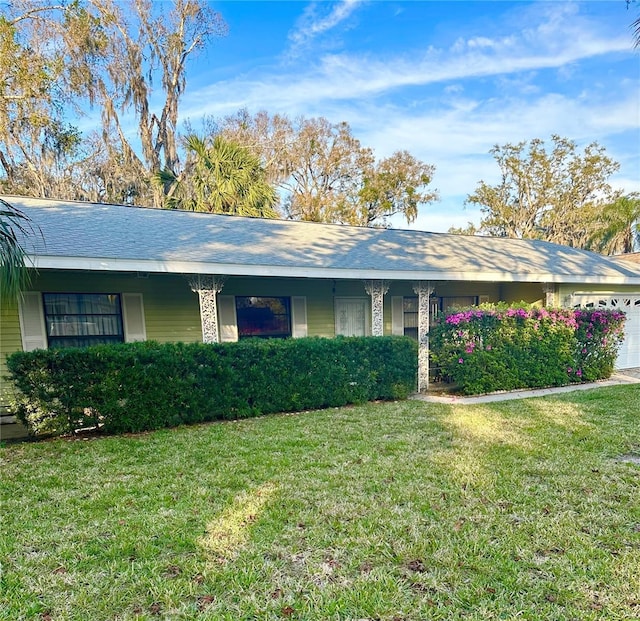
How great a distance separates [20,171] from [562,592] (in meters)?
21.1

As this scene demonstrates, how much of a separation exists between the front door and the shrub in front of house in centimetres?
197

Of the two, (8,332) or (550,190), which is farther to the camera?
(550,190)

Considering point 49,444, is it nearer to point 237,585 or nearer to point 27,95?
point 237,585

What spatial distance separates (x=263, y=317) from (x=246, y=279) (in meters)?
0.95

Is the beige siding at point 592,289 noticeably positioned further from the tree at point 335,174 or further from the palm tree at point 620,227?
the tree at point 335,174

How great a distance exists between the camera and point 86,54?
15.1 m

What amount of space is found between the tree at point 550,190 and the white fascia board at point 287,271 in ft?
66.0

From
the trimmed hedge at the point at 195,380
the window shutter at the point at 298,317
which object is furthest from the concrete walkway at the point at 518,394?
the window shutter at the point at 298,317

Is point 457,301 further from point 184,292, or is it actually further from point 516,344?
point 184,292

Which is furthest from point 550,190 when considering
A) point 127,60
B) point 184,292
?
point 184,292

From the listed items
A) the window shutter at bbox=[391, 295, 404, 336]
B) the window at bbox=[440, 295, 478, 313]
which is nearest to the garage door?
the window at bbox=[440, 295, 478, 313]

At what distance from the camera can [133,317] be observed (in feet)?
24.7

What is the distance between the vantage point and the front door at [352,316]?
9.30 m

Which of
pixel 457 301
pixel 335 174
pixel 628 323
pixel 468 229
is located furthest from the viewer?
pixel 468 229
